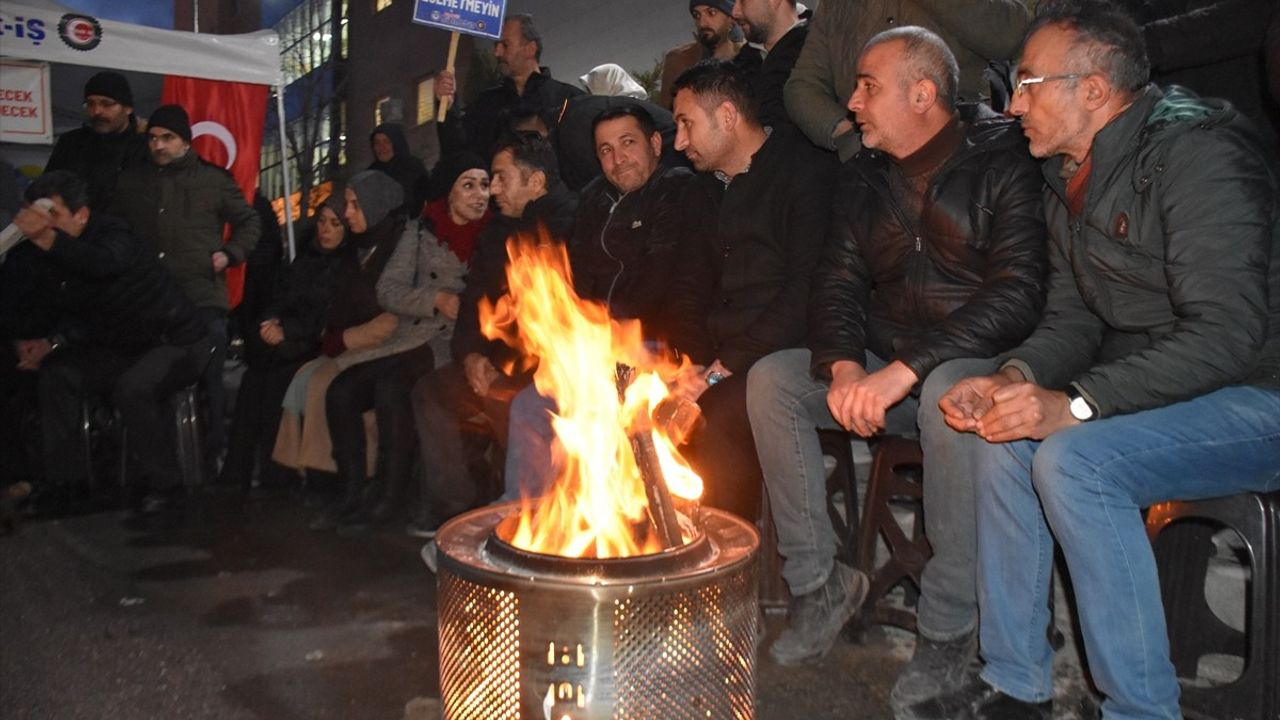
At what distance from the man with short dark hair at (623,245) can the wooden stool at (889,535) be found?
1.48 m

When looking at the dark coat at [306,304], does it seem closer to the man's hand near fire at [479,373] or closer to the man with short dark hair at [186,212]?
the man with short dark hair at [186,212]

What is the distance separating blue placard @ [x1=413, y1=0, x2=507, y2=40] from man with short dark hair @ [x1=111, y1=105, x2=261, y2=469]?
2.24 metres

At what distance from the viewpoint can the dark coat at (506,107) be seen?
7.67m

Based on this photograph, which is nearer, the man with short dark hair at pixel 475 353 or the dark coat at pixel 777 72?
the dark coat at pixel 777 72

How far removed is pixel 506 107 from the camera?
313 inches

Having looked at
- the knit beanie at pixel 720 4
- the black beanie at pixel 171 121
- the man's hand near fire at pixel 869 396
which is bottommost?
the man's hand near fire at pixel 869 396

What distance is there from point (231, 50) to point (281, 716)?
8320 mm

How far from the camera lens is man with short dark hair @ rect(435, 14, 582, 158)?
772 centimetres

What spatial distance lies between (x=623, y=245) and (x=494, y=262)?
108 centimetres

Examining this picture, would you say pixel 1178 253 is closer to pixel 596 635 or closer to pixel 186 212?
→ pixel 596 635

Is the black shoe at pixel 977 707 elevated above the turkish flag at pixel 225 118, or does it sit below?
below

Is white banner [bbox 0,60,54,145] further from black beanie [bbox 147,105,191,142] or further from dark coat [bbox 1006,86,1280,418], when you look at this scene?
dark coat [bbox 1006,86,1280,418]

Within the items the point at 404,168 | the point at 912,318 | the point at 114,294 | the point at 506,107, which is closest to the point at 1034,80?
the point at 912,318

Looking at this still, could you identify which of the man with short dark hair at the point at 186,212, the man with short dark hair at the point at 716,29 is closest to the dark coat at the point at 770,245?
the man with short dark hair at the point at 716,29
